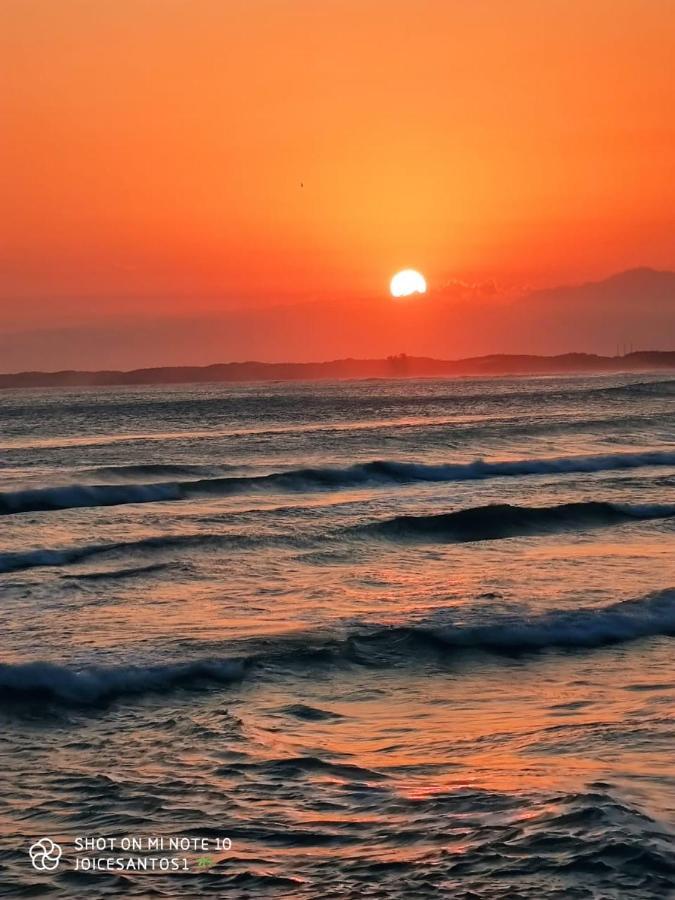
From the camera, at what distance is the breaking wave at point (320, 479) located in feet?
123

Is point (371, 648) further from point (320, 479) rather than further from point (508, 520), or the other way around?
point (320, 479)

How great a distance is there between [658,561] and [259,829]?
614 inches

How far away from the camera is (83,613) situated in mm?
18953

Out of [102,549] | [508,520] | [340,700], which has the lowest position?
[340,700]

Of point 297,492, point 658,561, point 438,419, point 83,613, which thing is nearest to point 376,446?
point 297,492

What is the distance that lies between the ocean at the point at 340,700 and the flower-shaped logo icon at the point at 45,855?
26mm

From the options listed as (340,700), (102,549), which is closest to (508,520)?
(102,549)

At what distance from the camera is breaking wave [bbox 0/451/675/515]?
37.5m

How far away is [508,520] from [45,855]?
23.2 meters

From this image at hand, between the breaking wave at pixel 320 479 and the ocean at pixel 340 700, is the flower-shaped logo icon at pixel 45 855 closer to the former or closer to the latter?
the ocean at pixel 340 700

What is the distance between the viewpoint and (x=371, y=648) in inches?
656

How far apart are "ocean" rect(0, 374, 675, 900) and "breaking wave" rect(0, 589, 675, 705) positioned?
0.16 ft

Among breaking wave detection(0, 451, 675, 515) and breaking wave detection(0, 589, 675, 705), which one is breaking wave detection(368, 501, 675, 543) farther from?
breaking wave detection(0, 589, 675, 705)

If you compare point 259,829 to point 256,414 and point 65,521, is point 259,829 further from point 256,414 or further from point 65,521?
point 256,414
